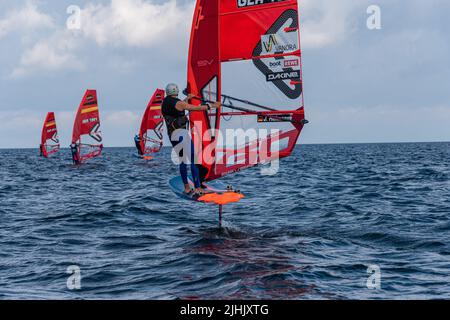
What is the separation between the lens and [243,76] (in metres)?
11.0

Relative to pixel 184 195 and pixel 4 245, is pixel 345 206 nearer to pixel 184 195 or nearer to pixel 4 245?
pixel 184 195

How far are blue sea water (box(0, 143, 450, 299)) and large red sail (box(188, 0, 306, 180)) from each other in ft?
5.80

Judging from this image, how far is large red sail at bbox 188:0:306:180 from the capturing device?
1085 centimetres

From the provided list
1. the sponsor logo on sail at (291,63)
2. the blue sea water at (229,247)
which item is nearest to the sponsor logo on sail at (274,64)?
the sponsor logo on sail at (291,63)

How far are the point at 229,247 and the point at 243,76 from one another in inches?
138

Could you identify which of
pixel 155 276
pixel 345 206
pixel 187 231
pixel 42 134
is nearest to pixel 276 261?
pixel 155 276

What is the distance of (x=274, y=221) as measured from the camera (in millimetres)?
13062

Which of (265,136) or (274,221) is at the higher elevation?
(265,136)

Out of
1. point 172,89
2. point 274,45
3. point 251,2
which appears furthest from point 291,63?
point 172,89

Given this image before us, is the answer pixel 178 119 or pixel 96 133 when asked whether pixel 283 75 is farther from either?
pixel 96 133

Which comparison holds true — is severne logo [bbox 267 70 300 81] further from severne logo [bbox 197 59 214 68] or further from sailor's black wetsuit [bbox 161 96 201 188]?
sailor's black wetsuit [bbox 161 96 201 188]

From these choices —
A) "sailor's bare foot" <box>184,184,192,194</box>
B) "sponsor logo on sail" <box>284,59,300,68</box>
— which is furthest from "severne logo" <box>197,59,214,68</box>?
"sailor's bare foot" <box>184,184,192,194</box>

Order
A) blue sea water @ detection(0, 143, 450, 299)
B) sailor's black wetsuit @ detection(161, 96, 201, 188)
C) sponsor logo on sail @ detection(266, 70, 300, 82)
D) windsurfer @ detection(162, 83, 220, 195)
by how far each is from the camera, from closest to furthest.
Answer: blue sea water @ detection(0, 143, 450, 299) → windsurfer @ detection(162, 83, 220, 195) → sailor's black wetsuit @ detection(161, 96, 201, 188) → sponsor logo on sail @ detection(266, 70, 300, 82)
